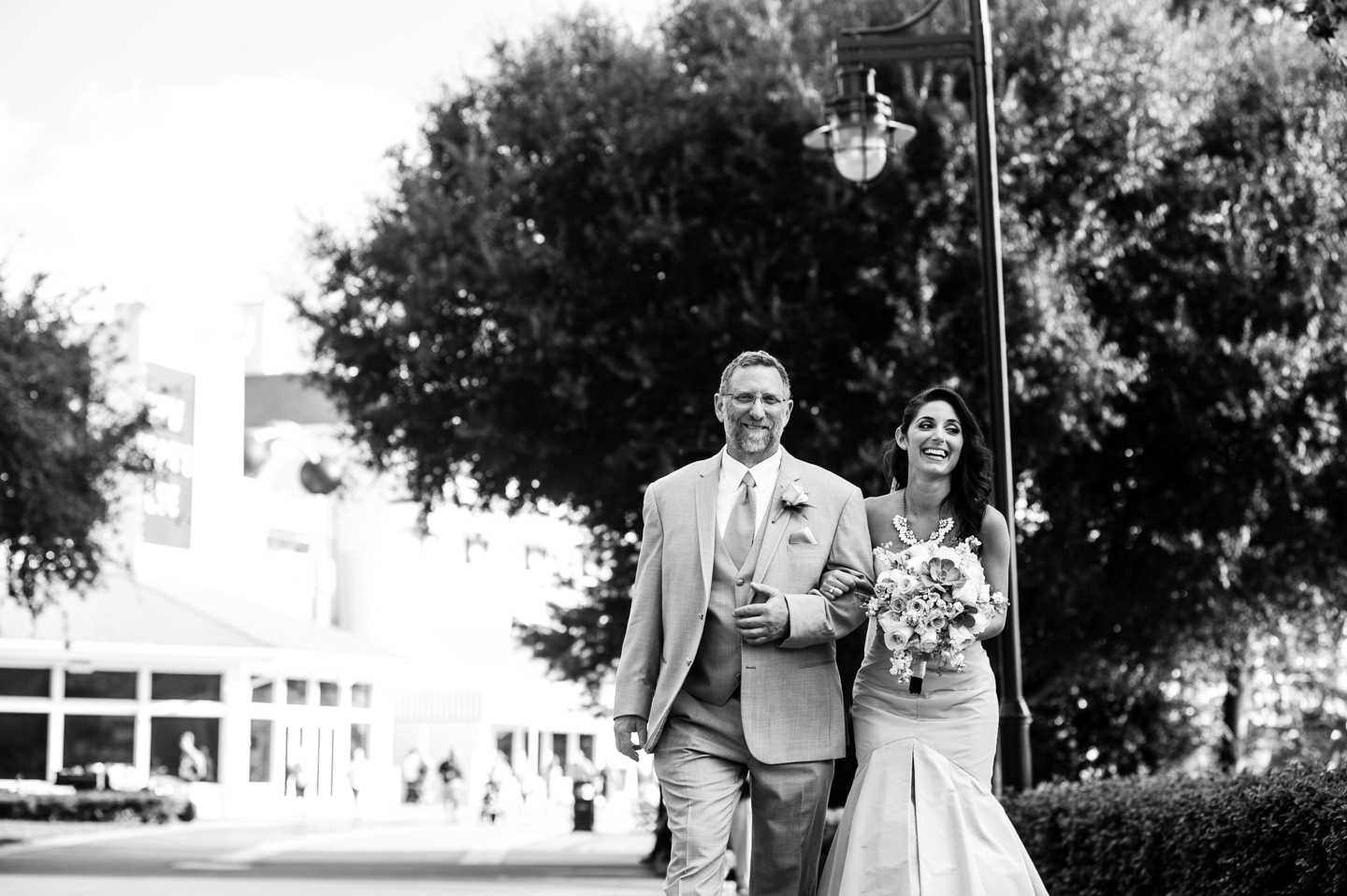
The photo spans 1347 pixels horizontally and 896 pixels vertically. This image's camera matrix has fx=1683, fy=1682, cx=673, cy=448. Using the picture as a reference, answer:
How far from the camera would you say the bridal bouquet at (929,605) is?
5.22m

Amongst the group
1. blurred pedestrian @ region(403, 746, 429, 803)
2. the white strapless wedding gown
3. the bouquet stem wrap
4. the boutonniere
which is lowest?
blurred pedestrian @ region(403, 746, 429, 803)

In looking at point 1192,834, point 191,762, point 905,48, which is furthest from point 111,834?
point 1192,834

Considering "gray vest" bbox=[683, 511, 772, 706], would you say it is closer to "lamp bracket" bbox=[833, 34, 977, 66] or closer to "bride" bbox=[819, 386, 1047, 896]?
"bride" bbox=[819, 386, 1047, 896]

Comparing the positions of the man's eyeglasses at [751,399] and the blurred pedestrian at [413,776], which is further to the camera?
the blurred pedestrian at [413,776]

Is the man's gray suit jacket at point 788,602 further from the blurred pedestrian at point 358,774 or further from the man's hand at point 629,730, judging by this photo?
the blurred pedestrian at point 358,774

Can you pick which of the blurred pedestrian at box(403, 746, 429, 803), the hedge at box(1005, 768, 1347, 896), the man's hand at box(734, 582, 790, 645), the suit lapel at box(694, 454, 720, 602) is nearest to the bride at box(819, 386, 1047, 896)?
the man's hand at box(734, 582, 790, 645)

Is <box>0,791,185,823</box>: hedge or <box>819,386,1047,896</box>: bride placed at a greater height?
<box>819,386,1047,896</box>: bride

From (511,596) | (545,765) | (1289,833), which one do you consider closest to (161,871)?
(1289,833)

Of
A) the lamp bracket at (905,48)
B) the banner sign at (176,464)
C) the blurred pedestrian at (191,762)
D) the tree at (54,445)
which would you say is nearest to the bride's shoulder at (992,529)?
the lamp bracket at (905,48)

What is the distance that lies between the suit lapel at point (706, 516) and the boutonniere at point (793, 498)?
222mm

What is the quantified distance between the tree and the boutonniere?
1527cm

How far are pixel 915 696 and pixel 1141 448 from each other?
12.3 meters

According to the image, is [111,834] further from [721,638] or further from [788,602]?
[788,602]

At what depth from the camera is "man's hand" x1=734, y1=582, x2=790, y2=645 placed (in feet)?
16.3
